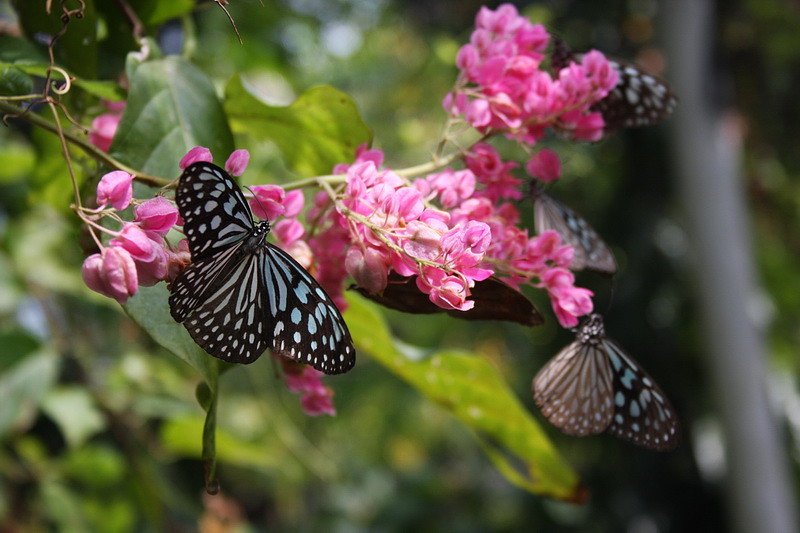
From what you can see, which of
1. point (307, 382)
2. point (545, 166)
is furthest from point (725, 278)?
point (307, 382)

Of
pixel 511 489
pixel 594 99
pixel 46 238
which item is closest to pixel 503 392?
pixel 594 99

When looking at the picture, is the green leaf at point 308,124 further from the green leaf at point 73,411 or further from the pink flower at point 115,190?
the green leaf at point 73,411

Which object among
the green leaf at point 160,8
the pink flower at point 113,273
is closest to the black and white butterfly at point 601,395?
the pink flower at point 113,273

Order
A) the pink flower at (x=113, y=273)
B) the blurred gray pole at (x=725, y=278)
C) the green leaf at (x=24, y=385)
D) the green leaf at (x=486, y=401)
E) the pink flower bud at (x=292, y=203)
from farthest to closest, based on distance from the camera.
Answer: the blurred gray pole at (x=725, y=278) → the green leaf at (x=24, y=385) → the green leaf at (x=486, y=401) → the pink flower bud at (x=292, y=203) → the pink flower at (x=113, y=273)

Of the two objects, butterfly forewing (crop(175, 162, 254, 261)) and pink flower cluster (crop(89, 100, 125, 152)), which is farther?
pink flower cluster (crop(89, 100, 125, 152))

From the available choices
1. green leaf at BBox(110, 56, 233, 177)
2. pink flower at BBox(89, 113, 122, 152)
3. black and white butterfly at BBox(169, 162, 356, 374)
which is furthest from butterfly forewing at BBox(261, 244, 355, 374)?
pink flower at BBox(89, 113, 122, 152)

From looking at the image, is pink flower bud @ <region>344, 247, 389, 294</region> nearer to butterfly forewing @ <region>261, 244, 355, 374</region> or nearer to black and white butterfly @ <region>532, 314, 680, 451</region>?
butterfly forewing @ <region>261, 244, 355, 374</region>

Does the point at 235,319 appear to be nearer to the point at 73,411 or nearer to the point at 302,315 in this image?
the point at 302,315

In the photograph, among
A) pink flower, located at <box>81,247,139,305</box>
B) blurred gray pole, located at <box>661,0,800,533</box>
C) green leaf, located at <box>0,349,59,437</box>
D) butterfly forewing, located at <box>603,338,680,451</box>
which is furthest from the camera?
blurred gray pole, located at <box>661,0,800,533</box>
